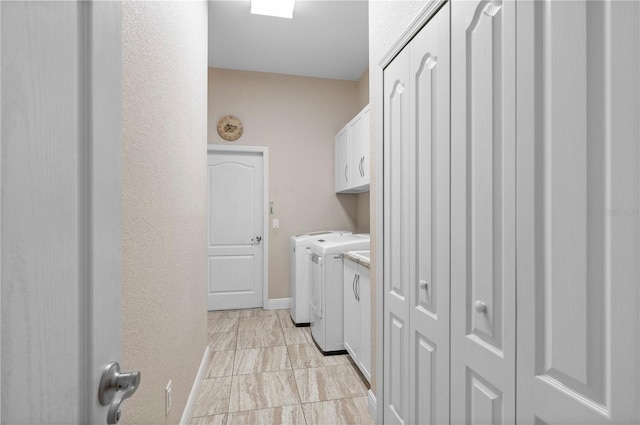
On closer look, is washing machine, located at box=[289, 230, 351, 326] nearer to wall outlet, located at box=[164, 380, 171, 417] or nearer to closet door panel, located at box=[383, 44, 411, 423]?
closet door panel, located at box=[383, 44, 411, 423]

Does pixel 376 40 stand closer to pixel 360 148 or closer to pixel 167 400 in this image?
pixel 360 148

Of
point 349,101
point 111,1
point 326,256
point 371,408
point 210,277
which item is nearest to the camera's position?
point 111,1

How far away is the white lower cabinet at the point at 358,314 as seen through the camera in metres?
2.20

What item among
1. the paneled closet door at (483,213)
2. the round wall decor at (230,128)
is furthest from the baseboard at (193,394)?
the round wall decor at (230,128)

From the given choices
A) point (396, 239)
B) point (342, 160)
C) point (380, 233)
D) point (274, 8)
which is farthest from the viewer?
point (342, 160)

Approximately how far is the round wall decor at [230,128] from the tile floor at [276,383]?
2.18 meters

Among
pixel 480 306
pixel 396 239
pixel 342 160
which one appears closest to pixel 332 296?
pixel 396 239

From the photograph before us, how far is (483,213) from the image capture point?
978 mm

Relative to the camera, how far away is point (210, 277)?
394 cm

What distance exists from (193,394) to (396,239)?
1485 mm

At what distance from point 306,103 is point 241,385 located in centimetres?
320

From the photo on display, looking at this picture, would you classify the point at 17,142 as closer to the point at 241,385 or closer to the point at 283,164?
the point at 241,385

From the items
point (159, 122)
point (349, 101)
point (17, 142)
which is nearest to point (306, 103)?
point (349, 101)

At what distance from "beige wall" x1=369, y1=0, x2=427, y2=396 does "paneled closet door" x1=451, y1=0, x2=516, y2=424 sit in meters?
0.46
